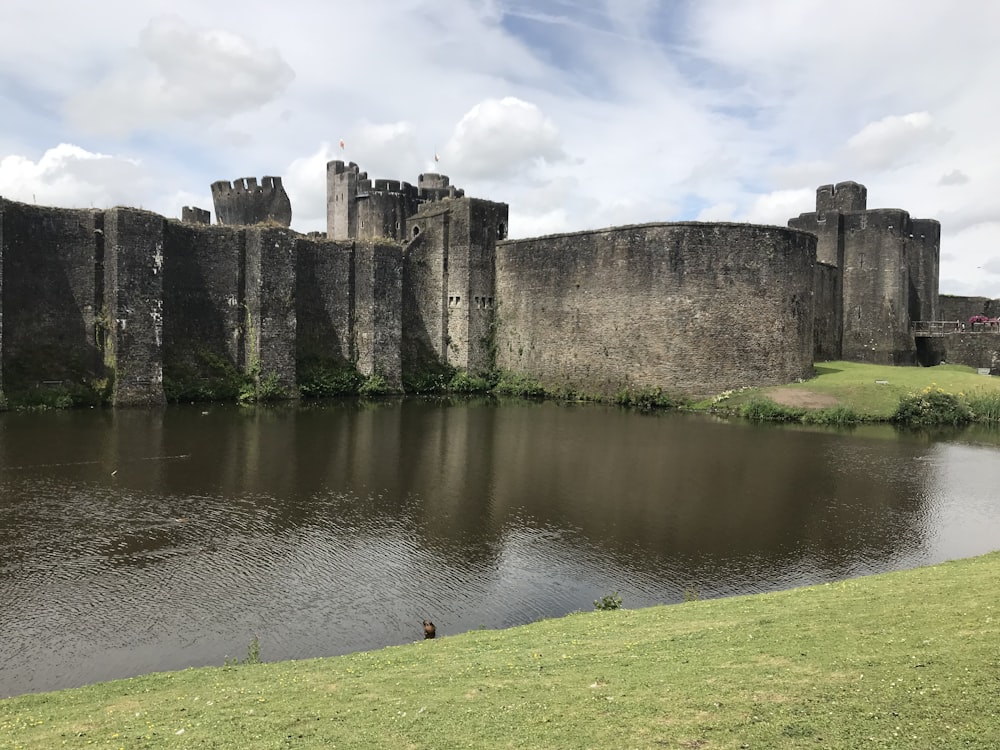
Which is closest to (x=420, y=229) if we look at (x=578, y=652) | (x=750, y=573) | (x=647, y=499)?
(x=647, y=499)

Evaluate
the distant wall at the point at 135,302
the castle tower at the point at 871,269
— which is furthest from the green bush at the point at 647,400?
the distant wall at the point at 135,302

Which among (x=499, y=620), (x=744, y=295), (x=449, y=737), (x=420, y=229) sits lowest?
(x=499, y=620)

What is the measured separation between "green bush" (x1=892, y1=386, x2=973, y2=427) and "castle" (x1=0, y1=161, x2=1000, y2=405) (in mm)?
5869

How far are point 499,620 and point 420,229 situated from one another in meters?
31.4

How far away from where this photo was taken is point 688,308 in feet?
105

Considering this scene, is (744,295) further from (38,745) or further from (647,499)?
(38,745)

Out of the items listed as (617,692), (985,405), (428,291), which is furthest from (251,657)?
(428,291)

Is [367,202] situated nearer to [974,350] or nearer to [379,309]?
[379,309]

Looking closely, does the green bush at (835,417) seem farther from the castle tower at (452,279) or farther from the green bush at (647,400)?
the castle tower at (452,279)

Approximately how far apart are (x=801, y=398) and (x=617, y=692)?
2517 cm

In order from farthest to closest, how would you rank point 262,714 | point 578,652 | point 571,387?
point 571,387
point 578,652
point 262,714

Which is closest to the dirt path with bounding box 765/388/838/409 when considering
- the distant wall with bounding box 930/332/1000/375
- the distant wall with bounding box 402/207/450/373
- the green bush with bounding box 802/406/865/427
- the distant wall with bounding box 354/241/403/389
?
the green bush with bounding box 802/406/865/427

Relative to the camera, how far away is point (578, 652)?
23.2ft

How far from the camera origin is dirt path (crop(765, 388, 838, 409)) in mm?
27875
